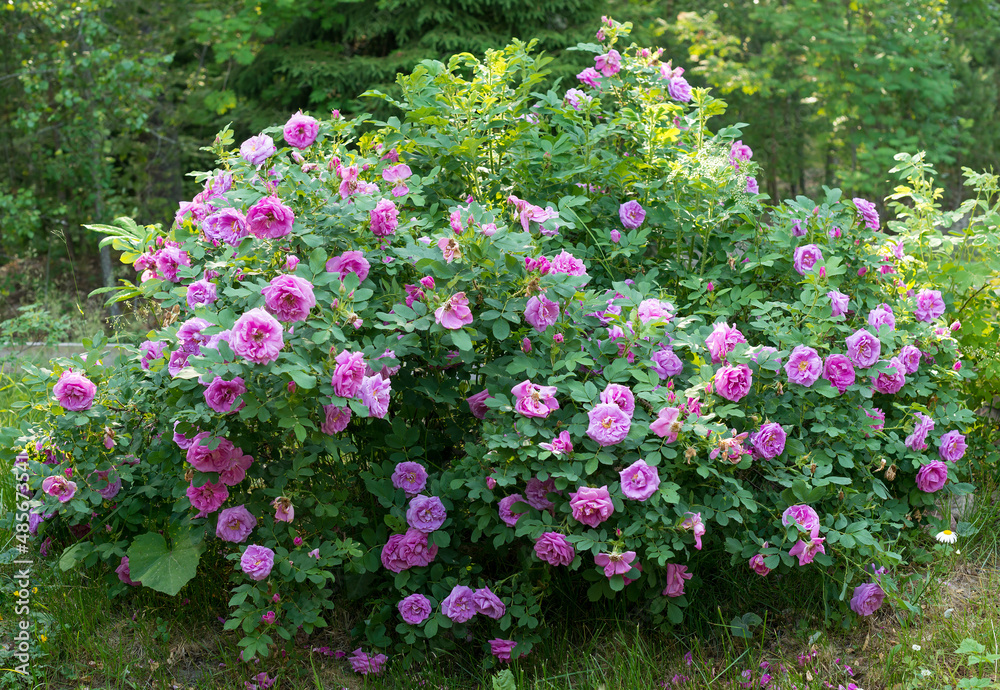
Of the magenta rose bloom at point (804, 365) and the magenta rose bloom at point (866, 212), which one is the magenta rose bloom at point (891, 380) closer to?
the magenta rose bloom at point (804, 365)

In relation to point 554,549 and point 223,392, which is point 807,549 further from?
point 223,392

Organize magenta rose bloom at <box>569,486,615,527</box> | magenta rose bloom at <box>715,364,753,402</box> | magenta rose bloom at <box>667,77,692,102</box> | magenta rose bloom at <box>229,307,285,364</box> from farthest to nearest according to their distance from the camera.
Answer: magenta rose bloom at <box>667,77,692,102</box> → magenta rose bloom at <box>715,364,753,402</box> → magenta rose bloom at <box>569,486,615,527</box> → magenta rose bloom at <box>229,307,285,364</box>

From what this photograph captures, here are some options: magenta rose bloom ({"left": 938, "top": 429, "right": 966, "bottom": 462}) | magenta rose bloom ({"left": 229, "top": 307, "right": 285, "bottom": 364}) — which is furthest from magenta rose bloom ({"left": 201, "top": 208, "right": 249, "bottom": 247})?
magenta rose bloom ({"left": 938, "top": 429, "right": 966, "bottom": 462})

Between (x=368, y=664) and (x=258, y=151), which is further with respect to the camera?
(x=258, y=151)

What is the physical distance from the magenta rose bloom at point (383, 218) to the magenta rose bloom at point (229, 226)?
1.14 feet

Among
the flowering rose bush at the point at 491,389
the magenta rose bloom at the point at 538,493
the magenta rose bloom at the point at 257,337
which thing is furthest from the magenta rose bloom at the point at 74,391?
the magenta rose bloom at the point at 538,493

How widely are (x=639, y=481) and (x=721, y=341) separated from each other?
1.51 ft

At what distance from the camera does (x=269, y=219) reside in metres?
2.00

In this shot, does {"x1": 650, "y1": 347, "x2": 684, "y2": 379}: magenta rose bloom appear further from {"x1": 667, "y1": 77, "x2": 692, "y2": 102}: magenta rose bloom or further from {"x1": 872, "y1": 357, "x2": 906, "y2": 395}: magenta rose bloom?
{"x1": 667, "y1": 77, "x2": 692, "y2": 102}: magenta rose bloom

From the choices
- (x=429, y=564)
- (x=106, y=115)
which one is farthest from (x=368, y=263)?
(x=106, y=115)

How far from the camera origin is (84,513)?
7.52ft

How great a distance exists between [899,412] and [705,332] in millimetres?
874

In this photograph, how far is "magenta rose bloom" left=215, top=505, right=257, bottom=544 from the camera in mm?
2088

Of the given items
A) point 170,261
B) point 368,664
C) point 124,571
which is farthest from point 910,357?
point 124,571
